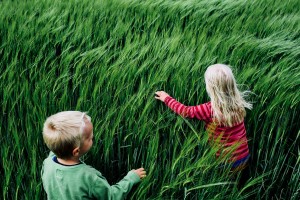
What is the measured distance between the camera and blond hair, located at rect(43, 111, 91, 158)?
1.07m

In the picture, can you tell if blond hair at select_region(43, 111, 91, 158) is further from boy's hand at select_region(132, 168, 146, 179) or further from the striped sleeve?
the striped sleeve

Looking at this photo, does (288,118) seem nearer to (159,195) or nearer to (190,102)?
(190,102)

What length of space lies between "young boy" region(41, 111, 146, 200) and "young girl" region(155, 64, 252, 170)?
527 mm

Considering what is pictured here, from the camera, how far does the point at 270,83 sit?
1.76 meters

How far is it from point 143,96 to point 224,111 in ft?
1.17

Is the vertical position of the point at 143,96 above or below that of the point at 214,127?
above

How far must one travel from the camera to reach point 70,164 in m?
1.15

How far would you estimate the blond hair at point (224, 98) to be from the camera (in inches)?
58.7

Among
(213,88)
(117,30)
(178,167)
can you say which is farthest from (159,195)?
(117,30)

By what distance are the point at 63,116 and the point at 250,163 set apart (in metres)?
0.87

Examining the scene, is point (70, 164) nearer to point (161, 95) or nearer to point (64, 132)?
point (64, 132)

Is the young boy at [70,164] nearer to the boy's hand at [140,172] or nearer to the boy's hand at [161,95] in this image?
the boy's hand at [140,172]

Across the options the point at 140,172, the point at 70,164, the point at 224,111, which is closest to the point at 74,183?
the point at 70,164

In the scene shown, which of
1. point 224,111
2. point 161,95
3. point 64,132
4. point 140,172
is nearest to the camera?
point 64,132
